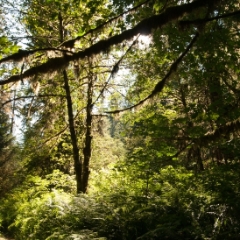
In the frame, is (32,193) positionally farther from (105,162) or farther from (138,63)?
(105,162)

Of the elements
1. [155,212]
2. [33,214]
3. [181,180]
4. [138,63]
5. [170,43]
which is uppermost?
[138,63]

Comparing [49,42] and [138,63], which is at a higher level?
[49,42]

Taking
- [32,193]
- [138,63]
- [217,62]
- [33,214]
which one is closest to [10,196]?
[32,193]

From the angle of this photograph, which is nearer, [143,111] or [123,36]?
[123,36]

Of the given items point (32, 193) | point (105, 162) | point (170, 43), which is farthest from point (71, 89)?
point (105, 162)

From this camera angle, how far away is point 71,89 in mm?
11562

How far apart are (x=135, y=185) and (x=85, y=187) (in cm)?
359

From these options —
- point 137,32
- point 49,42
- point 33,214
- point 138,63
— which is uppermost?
point 49,42

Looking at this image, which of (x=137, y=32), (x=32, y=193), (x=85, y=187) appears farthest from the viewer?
(x=32, y=193)

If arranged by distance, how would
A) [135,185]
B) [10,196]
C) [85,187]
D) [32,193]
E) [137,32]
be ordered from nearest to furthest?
→ [137,32], [135,185], [85,187], [32,193], [10,196]

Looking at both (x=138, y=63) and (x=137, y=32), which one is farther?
(x=138, y=63)

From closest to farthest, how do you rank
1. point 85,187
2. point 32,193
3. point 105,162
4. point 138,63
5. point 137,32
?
point 137,32 → point 138,63 → point 85,187 → point 32,193 → point 105,162

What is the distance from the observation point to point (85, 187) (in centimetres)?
1116

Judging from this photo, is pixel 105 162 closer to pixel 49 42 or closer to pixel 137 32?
pixel 49 42
